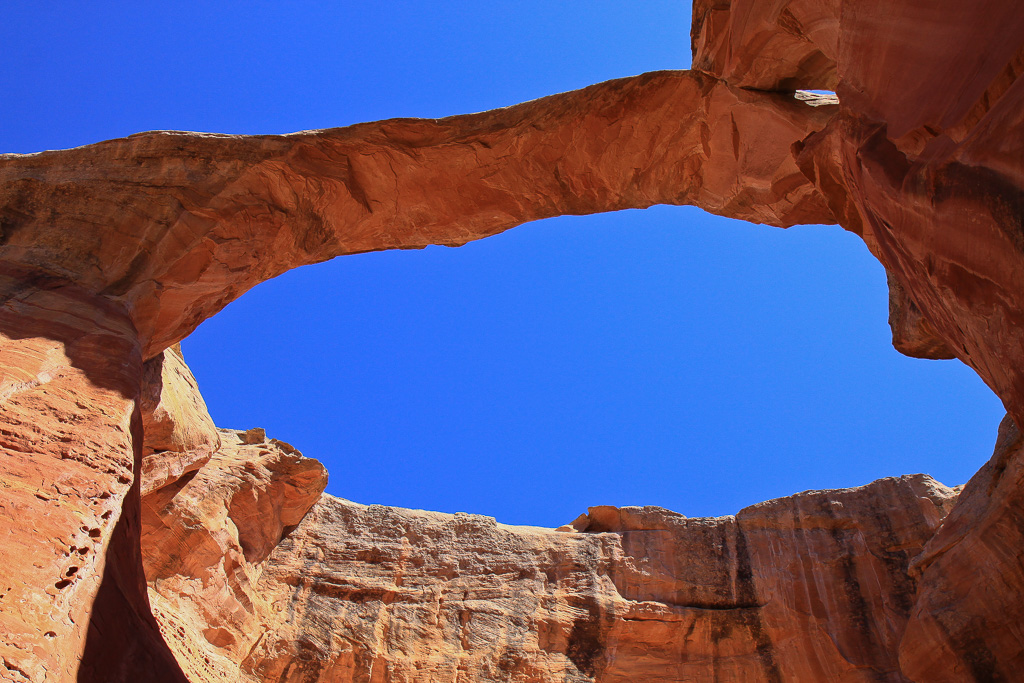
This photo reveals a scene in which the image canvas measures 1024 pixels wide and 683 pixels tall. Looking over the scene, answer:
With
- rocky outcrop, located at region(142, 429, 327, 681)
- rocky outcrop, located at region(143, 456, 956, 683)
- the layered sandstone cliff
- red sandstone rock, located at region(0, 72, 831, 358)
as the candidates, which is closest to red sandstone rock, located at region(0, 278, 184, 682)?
red sandstone rock, located at region(0, 72, 831, 358)

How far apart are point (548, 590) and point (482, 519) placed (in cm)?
240

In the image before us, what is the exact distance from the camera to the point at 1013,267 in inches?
132

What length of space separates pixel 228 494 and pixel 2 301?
316 inches

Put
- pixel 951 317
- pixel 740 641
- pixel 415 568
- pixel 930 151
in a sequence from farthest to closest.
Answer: pixel 415 568 → pixel 740 641 → pixel 951 317 → pixel 930 151

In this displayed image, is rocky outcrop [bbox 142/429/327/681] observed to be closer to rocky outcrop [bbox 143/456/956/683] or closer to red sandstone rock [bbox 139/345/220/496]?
rocky outcrop [bbox 143/456/956/683]

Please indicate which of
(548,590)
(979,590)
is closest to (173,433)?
(548,590)

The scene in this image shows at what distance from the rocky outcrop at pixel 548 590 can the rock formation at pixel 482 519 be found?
2.3 inches

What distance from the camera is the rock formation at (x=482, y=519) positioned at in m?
4.39

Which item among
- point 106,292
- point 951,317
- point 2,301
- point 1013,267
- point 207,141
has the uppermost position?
point 207,141

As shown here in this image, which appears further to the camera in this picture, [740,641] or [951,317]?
[740,641]

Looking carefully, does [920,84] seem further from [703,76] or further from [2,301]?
[2,301]

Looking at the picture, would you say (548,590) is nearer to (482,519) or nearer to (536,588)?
(536,588)

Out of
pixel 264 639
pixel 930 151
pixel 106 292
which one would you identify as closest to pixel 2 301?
pixel 106 292

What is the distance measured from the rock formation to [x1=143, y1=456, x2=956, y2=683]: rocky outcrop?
0.19ft
